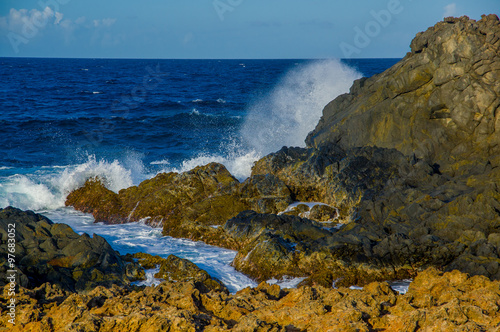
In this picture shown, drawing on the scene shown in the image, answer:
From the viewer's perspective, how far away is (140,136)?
27062mm

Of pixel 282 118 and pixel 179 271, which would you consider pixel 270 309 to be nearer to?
pixel 179 271

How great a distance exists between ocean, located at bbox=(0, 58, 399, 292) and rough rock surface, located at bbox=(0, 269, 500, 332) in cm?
305

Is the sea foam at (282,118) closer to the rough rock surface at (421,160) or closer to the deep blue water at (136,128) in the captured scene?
the deep blue water at (136,128)

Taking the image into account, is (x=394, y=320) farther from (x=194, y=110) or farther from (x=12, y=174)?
(x=194, y=110)

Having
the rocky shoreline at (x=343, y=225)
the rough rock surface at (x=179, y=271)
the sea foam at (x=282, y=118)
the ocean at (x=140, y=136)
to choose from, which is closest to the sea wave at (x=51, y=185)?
the ocean at (x=140, y=136)

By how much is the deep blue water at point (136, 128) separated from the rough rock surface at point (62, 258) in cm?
610

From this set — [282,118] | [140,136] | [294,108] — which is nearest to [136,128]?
[140,136]

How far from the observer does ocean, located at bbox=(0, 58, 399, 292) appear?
44.7 ft

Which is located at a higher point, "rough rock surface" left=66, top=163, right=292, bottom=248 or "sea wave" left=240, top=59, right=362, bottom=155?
"sea wave" left=240, top=59, right=362, bottom=155

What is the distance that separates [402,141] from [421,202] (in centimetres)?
397

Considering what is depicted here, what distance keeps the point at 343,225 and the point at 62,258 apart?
22.2 ft

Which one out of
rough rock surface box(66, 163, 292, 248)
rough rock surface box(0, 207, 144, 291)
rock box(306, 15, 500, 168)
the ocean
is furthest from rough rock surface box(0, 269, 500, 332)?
rock box(306, 15, 500, 168)

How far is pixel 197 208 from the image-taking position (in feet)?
44.0

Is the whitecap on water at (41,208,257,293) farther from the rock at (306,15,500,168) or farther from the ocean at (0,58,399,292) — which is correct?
the rock at (306,15,500,168)
